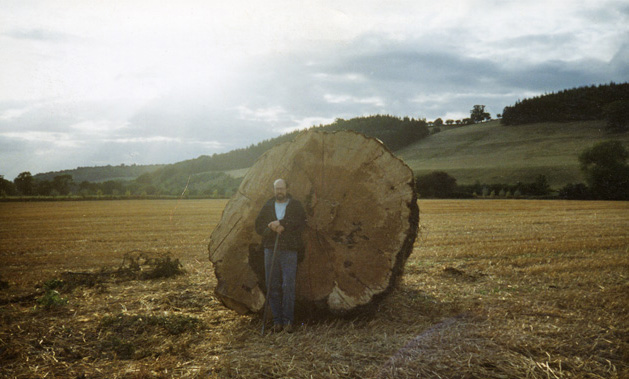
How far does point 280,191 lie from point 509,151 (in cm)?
7291

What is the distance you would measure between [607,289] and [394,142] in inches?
3240

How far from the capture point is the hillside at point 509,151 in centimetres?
5300

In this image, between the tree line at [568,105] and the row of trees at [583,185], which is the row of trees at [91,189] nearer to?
the row of trees at [583,185]

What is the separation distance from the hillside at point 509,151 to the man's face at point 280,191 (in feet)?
166

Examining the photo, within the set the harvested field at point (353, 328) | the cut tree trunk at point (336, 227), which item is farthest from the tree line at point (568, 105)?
the cut tree trunk at point (336, 227)

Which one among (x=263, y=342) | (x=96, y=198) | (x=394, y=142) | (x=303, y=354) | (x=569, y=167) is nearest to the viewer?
(x=303, y=354)

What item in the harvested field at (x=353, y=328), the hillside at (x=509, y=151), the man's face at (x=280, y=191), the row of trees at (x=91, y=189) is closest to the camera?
the harvested field at (x=353, y=328)

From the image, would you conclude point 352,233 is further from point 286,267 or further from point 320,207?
point 286,267

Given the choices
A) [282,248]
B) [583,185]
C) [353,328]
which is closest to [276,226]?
[282,248]

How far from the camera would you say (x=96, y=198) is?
47.3 meters

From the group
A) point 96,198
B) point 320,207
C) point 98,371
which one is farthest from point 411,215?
point 96,198

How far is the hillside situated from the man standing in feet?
166

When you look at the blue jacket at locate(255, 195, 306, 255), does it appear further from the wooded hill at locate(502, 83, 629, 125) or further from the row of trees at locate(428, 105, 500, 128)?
the row of trees at locate(428, 105, 500, 128)

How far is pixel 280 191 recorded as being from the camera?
511 centimetres
